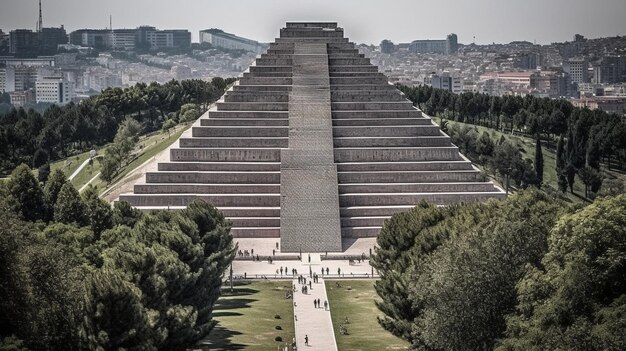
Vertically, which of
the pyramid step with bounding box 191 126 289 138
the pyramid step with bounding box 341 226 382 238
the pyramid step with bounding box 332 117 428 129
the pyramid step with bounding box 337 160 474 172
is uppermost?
the pyramid step with bounding box 332 117 428 129

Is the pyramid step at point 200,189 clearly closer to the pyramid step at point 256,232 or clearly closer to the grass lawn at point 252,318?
the pyramid step at point 256,232

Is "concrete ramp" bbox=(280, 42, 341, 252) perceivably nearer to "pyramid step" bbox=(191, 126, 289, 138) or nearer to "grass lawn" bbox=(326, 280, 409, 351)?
"pyramid step" bbox=(191, 126, 289, 138)

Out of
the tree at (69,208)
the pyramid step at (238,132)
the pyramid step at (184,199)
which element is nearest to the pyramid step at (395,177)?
the pyramid step at (184,199)

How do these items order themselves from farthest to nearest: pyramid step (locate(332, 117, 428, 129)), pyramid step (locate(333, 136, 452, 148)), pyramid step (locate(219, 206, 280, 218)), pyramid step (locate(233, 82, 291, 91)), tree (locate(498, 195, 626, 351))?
1. pyramid step (locate(233, 82, 291, 91))
2. pyramid step (locate(332, 117, 428, 129))
3. pyramid step (locate(333, 136, 452, 148))
4. pyramid step (locate(219, 206, 280, 218))
5. tree (locate(498, 195, 626, 351))

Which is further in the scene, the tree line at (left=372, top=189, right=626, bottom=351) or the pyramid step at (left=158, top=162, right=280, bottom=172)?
the pyramid step at (left=158, top=162, right=280, bottom=172)

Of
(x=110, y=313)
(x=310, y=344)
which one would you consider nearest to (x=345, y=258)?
(x=310, y=344)

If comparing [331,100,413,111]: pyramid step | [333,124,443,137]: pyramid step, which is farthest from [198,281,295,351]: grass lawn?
[331,100,413,111]: pyramid step

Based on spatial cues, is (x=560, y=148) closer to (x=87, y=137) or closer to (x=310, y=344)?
(x=87, y=137)
